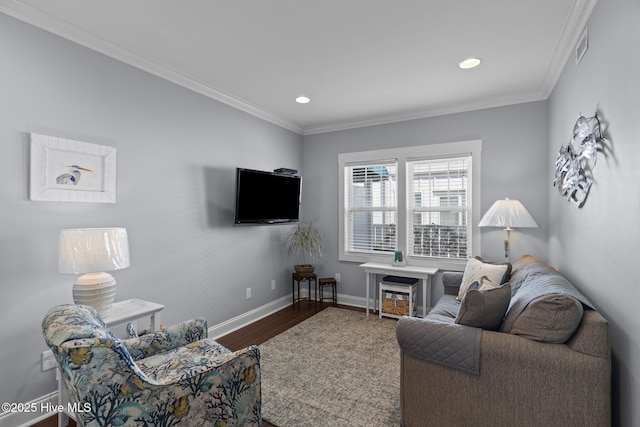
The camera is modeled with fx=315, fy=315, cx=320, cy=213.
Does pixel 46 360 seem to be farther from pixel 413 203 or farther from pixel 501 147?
pixel 501 147

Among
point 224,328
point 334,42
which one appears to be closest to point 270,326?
point 224,328

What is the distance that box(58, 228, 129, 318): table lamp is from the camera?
1.89 metres

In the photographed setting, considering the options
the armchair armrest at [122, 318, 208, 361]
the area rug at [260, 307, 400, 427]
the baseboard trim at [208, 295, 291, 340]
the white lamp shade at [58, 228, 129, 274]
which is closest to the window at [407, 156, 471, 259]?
the area rug at [260, 307, 400, 427]

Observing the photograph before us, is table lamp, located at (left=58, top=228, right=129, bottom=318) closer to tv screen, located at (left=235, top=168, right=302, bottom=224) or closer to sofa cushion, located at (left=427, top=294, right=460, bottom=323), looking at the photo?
tv screen, located at (left=235, top=168, right=302, bottom=224)

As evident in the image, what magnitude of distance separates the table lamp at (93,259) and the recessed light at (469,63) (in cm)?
300

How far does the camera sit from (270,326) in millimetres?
3695

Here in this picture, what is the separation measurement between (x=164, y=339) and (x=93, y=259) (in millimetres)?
659

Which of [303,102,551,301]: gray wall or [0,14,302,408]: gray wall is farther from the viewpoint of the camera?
[303,102,551,301]: gray wall

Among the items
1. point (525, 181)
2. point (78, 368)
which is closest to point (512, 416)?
point (78, 368)

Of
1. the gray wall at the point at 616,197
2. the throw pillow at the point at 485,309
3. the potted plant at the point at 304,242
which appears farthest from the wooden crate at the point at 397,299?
the throw pillow at the point at 485,309

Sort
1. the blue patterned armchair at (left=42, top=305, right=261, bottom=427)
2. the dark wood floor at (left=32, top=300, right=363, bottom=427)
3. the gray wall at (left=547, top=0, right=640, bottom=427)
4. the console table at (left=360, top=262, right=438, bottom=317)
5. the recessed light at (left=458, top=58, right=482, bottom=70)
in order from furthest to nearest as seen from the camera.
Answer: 1. the console table at (left=360, top=262, right=438, bottom=317)
2. the dark wood floor at (left=32, top=300, right=363, bottom=427)
3. the recessed light at (left=458, top=58, right=482, bottom=70)
4. the gray wall at (left=547, top=0, right=640, bottom=427)
5. the blue patterned armchair at (left=42, top=305, right=261, bottom=427)

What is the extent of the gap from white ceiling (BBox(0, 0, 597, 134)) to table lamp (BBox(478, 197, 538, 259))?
1219 mm

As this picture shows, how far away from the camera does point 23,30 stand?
6.63 ft

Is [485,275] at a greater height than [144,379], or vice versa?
[485,275]
